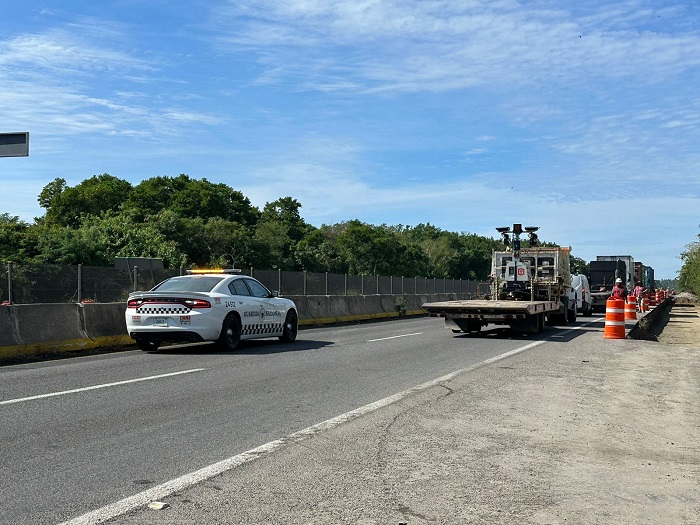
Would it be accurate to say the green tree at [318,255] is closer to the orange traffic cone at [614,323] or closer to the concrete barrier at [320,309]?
the concrete barrier at [320,309]

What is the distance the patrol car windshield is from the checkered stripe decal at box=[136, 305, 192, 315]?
2.05 feet

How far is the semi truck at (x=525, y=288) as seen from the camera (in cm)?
2034

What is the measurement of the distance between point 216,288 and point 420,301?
84.3 feet

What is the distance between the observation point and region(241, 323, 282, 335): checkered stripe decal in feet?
52.0

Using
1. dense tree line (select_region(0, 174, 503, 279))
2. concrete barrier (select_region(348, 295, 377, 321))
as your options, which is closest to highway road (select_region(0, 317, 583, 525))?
concrete barrier (select_region(348, 295, 377, 321))

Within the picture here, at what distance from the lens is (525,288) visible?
Answer: 2361 cm

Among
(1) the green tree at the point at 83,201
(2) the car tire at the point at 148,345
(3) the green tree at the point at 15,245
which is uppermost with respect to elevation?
(1) the green tree at the point at 83,201

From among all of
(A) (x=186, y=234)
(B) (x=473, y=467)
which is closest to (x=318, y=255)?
(A) (x=186, y=234)

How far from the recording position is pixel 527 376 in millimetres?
11766

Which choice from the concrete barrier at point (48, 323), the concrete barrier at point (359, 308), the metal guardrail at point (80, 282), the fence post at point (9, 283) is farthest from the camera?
the concrete barrier at point (359, 308)

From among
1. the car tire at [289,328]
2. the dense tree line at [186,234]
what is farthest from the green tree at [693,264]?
the car tire at [289,328]

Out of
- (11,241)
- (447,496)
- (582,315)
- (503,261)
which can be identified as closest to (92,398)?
(447,496)

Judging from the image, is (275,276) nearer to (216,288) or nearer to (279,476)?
(216,288)

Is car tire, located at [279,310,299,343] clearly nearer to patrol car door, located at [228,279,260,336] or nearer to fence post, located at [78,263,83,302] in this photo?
patrol car door, located at [228,279,260,336]
